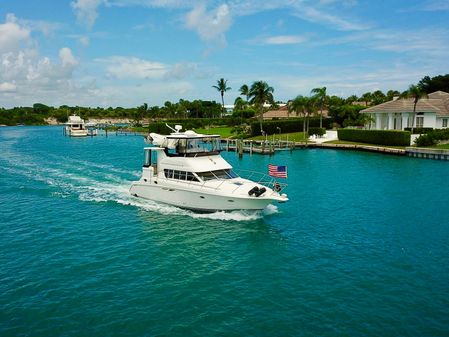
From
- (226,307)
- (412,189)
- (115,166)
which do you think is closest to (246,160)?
(115,166)

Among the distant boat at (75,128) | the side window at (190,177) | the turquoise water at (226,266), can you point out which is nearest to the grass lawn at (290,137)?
the turquoise water at (226,266)

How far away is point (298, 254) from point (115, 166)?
3604 centimetres

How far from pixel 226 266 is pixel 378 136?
185 ft

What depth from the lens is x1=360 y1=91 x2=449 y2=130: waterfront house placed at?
2840 inches

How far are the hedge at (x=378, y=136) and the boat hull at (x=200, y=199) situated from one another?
155 ft

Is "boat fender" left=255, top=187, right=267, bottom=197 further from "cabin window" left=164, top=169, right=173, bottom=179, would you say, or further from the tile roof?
the tile roof

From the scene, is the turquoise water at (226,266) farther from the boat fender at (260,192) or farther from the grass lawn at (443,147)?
the grass lawn at (443,147)

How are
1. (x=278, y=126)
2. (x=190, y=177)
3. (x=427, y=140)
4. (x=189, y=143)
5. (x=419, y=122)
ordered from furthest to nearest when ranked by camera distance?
(x=278, y=126) → (x=419, y=122) → (x=427, y=140) → (x=189, y=143) → (x=190, y=177)

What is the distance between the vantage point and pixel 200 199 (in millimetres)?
28250

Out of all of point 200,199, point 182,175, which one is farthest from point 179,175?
point 200,199

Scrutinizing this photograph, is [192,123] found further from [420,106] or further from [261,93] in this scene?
[420,106]

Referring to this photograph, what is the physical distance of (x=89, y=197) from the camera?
34.9 metres

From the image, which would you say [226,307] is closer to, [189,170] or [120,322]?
[120,322]

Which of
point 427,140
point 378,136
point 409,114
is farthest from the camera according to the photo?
point 409,114
